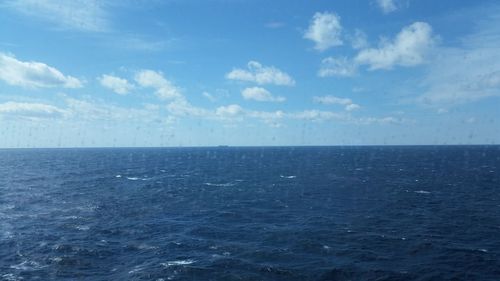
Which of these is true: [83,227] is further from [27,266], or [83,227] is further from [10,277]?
[10,277]

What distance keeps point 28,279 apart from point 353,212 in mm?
52507

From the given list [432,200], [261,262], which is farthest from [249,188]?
[261,262]

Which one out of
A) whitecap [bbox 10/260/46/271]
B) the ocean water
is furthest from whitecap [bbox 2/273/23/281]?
whitecap [bbox 10/260/46/271]

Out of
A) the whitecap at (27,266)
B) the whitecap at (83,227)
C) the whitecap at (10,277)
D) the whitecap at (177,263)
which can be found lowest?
the whitecap at (10,277)

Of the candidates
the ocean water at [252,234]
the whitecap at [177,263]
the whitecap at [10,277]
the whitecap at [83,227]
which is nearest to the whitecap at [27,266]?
the ocean water at [252,234]

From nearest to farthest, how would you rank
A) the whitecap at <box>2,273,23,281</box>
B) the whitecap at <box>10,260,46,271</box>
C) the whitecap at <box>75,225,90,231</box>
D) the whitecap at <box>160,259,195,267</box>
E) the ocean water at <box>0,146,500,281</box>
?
the whitecap at <box>2,273,23,281</box> < the ocean water at <box>0,146,500,281</box> < the whitecap at <box>10,260,46,271</box> < the whitecap at <box>160,259,195,267</box> < the whitecap at <box>75,225,90,231</box>

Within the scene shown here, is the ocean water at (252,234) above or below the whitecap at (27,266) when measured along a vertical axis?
above

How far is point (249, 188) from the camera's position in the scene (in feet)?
340

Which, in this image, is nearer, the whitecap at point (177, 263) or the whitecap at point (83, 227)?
the whitecap at point (177, 263)

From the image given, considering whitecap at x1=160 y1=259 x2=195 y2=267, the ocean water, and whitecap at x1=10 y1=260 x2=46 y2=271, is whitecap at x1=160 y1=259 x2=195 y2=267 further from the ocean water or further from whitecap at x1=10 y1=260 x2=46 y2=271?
whitecap at x1=10 y1=260 x2=46 y2=271

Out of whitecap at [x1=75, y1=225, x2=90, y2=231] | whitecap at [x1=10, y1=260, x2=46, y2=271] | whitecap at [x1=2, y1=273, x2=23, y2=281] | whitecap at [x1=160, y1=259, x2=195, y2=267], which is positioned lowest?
whitecap at [x1=2, y1=273, x2=23, y2=281]

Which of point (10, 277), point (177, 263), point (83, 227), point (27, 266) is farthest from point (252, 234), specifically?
point (10, 277)

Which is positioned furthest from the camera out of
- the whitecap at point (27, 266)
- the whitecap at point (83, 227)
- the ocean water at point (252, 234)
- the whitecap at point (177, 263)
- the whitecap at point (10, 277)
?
the whitecap at point (83, 227)

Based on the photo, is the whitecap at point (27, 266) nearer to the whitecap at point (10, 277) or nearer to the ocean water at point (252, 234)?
the ocean water at point (252, 234)
